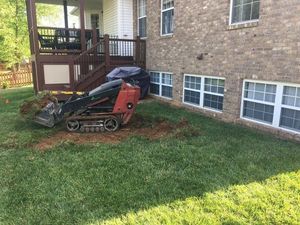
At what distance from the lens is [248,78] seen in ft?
21.9

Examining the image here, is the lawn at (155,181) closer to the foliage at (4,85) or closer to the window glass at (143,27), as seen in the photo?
the window glass at (143,27)

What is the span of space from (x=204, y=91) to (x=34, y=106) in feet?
16.7

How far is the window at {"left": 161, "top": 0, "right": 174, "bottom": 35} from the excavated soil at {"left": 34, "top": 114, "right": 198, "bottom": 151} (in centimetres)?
450

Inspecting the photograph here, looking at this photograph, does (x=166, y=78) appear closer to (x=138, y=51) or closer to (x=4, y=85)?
(x=138, y=51)

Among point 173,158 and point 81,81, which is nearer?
point 173,158

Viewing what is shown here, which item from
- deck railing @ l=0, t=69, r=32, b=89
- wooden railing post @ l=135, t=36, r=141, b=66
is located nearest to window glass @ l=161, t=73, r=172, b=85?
wooden railing post @ l=135, t=36, r=141, b=66

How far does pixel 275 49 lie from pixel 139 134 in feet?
12.0

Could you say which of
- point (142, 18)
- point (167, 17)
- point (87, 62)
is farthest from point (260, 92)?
point (142, 18)

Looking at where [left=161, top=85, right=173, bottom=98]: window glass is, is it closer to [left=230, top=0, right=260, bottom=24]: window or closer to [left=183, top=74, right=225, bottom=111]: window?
[left=183, top=74, right=225, bottom=111]: window

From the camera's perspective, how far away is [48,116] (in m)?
7.01

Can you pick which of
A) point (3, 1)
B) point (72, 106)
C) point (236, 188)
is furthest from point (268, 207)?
point (3, 1)

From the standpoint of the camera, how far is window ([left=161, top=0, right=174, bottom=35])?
10024mm

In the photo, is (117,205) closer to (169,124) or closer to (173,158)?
(173,158)

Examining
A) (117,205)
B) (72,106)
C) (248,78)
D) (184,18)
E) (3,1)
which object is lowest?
(117,205)
